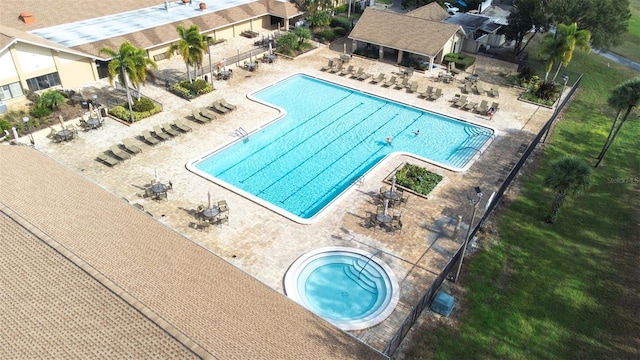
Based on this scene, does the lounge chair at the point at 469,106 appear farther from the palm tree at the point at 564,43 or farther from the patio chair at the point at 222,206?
the patio chair at the point at 222,206

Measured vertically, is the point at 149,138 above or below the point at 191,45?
below

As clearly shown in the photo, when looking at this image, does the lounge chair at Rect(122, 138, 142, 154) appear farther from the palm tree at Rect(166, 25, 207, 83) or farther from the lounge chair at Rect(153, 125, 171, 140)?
the palm tree at Rect(166, 25, 207, 83)

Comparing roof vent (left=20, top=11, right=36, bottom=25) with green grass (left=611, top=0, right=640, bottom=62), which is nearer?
→ roof vent (left=20, top=11, right=36, bottom=25)

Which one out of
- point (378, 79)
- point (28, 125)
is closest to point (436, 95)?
point (378, 79)

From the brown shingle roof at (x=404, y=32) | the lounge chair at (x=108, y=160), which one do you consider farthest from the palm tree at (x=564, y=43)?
the lounge chair at (x=108, y=160)

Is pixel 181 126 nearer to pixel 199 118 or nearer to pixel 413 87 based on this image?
pixel 199 118

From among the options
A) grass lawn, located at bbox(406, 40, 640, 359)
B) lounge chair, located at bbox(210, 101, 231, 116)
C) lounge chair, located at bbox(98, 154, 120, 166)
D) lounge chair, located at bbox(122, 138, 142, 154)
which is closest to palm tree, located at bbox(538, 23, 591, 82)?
grass lawn, located at bbox(406, 40, 640, 359)
